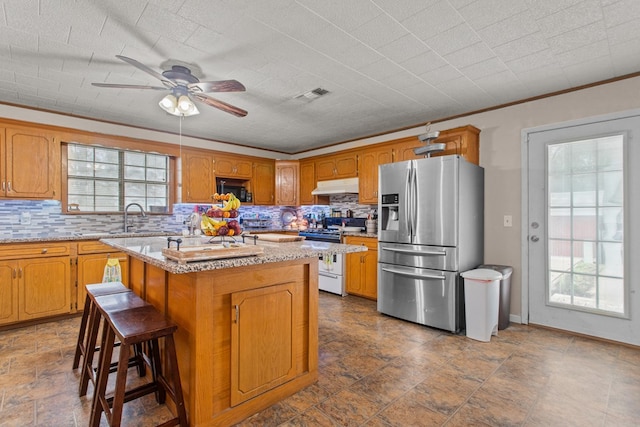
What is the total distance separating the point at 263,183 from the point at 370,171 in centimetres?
207

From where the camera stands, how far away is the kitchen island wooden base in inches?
65.7

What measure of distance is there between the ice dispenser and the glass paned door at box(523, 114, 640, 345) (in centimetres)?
134

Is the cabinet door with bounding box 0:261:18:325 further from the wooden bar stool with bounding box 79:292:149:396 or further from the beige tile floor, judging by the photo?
the wooden bar stool with bounding box 79:292:149:396

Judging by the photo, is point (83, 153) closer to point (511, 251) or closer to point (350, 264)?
point (350, 264)

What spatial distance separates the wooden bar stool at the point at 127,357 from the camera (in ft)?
5.01

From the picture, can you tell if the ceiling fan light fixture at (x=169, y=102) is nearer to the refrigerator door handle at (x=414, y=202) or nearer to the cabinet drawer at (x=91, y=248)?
the cabinet drawer at (x=91, y=248)

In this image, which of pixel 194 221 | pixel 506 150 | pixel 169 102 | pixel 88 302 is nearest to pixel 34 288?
pixel 88 302

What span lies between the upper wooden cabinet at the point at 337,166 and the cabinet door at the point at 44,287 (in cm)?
358

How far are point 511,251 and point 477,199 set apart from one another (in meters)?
0.68

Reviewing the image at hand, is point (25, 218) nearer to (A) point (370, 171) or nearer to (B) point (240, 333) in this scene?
(B) point (240, 333)

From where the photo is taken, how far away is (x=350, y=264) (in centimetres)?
455

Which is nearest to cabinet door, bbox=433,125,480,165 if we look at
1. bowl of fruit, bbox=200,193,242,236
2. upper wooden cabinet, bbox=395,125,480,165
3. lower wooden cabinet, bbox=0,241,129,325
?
upper wooden cabinet, bbox=395,125,480,165

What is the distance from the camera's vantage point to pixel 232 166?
527 centimetres

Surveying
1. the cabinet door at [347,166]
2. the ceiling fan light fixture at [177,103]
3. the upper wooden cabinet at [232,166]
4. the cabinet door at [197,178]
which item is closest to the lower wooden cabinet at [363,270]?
the cabinet door at [347,166]
